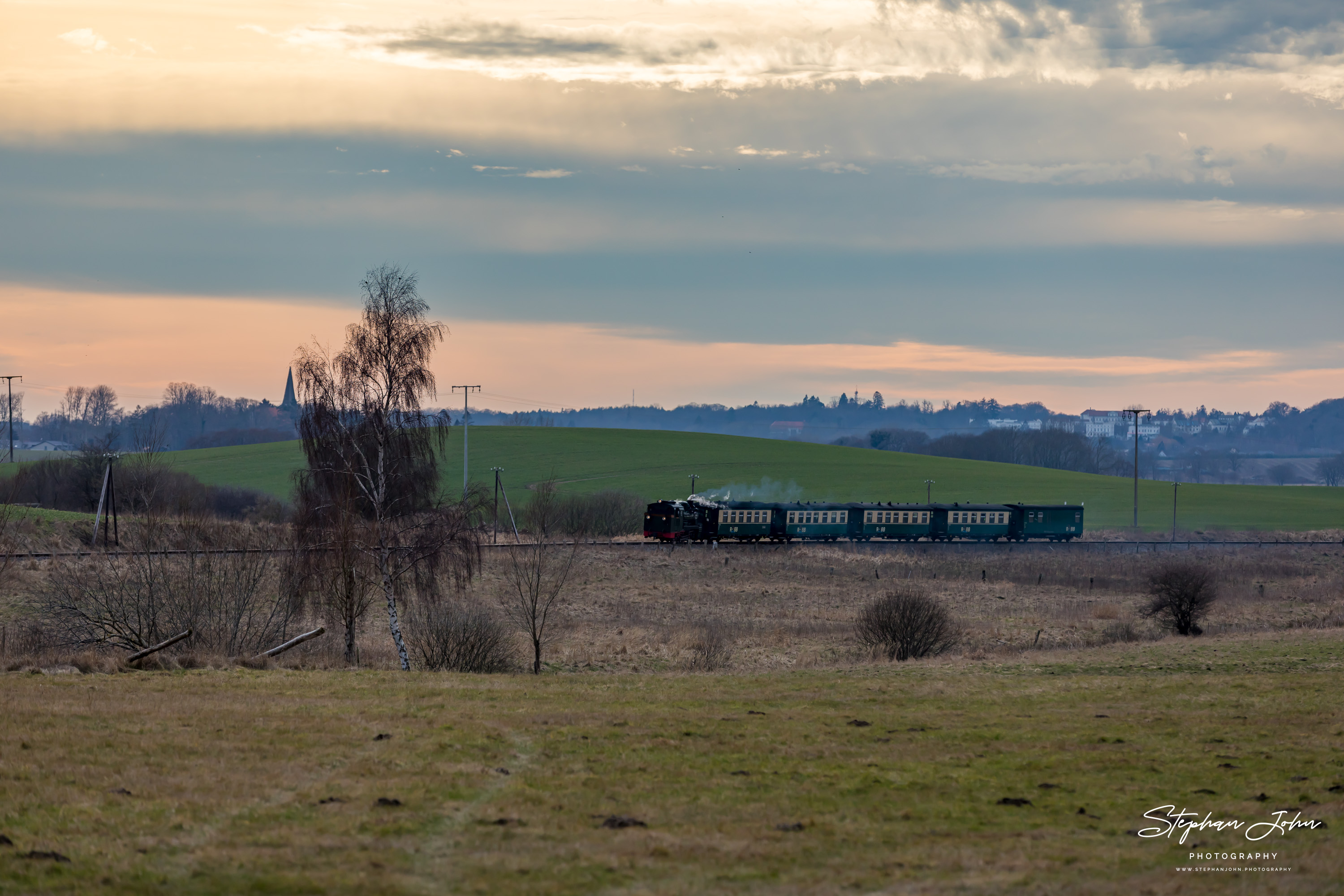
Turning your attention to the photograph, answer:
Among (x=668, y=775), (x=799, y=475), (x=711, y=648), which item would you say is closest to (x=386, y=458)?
(x=711, y=648)

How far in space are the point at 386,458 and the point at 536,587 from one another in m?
6.83

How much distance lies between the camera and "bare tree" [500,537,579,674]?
36.2 m

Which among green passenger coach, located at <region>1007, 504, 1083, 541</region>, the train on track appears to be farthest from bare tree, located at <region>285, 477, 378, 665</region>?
green passenger coach, located at <region>1007, 504, 1083, 541</region>

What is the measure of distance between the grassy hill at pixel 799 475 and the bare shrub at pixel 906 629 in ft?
253

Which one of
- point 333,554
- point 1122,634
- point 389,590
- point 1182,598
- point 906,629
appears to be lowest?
point 1122,634

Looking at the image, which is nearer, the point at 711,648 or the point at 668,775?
the point at 668,775

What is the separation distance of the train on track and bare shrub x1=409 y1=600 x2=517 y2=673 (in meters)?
47.0

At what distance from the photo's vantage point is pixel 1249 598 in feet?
194

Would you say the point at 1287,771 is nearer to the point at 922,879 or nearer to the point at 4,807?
the point at 922,879

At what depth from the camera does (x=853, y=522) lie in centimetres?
8969

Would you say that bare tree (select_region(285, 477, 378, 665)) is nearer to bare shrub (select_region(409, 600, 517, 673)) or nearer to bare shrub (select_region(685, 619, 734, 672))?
bare shrub (select_region(409, 600, 517, 673))

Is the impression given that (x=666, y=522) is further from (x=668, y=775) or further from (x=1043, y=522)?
(x=668, y=775)

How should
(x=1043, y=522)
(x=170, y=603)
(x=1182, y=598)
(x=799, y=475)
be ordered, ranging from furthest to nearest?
(x=799, y=475), (x=1043, y=522), (x=1182, y=598), (x=170, y=603)

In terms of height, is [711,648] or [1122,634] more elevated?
[1122,634]
